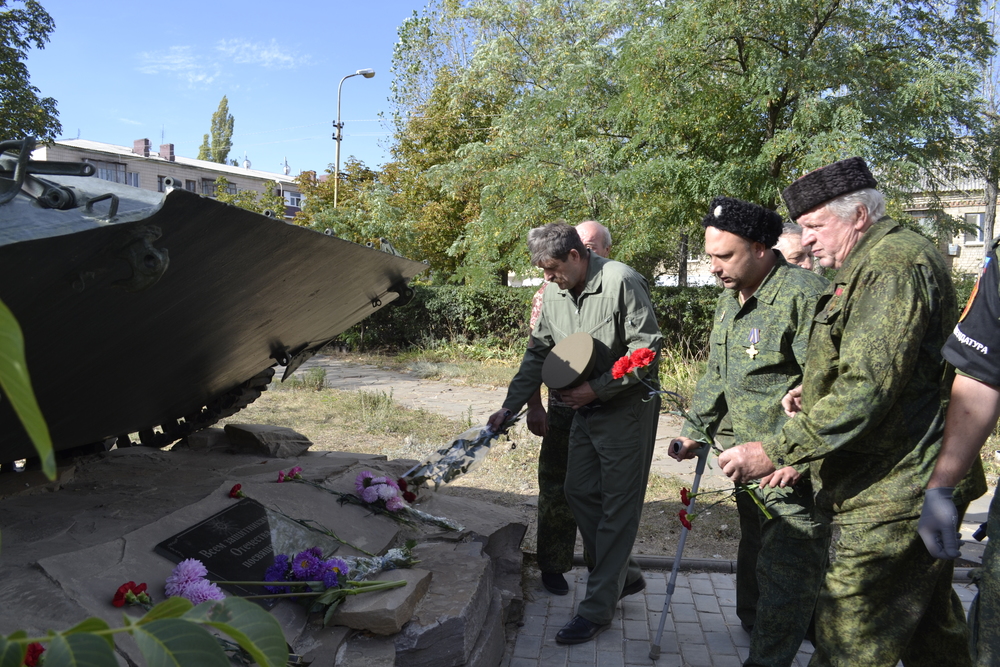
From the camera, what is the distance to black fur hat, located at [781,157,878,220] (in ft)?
8.77

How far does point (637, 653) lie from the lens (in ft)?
12.3

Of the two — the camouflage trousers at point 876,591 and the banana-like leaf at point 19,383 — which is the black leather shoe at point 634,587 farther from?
the banana-like leaf at point 19,383

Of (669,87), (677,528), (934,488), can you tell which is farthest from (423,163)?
(934,488)

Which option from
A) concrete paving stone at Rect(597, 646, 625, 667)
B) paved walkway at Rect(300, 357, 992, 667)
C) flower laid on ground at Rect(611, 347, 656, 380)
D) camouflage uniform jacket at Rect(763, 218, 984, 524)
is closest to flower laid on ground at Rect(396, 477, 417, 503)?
paved walkway at Rect(300, 357, 992, 667)

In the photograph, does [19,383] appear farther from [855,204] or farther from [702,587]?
[702,587]

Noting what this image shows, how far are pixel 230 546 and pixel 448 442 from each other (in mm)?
4204

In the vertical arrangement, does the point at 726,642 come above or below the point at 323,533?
below

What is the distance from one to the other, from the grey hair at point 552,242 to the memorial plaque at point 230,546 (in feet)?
6.08

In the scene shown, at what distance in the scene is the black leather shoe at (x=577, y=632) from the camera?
12.6 ft

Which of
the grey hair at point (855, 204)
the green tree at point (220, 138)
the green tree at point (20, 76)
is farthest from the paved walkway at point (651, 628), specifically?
the green tree at point (220, 138)

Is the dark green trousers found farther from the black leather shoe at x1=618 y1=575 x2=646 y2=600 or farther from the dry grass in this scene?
the dry grass

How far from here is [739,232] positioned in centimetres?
346

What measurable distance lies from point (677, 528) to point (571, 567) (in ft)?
4.34

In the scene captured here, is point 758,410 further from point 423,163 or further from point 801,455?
point 423,163
